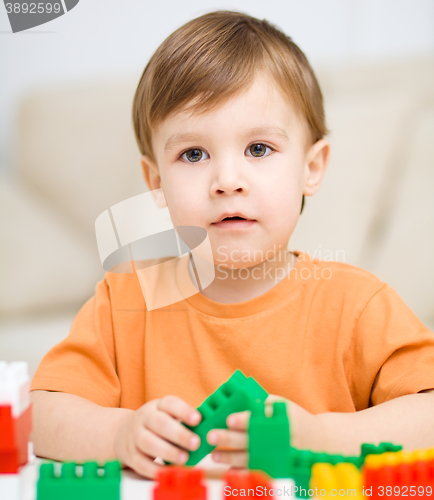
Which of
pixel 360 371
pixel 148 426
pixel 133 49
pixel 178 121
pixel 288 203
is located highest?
pixel 133 49

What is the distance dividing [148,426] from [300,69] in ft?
1.94

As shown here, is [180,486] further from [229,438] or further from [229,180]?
[229,180]

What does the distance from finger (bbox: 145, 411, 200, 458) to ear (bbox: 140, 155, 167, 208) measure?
416 mm

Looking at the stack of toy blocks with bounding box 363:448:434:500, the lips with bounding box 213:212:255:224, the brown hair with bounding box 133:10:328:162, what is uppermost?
the brown hair with bounding box 133:10:328:162

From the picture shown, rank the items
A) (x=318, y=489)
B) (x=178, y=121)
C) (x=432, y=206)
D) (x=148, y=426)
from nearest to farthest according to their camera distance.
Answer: (x=318, y=489) < (x=148, y=426) < (x=178, y=121) < (x=432, y=206)

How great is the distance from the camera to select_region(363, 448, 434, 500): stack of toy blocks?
0.36m

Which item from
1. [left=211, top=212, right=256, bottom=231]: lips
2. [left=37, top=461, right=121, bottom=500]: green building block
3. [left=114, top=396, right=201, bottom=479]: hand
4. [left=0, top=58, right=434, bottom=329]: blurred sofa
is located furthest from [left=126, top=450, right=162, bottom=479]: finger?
[left=0, top=58, right=434, bottom=329]: blurred sofa

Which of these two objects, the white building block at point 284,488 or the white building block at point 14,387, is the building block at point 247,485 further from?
the white building block at point 14,387

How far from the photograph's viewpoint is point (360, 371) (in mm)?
717

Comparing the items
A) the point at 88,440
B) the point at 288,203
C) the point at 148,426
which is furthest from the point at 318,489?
→ the point at 288,203

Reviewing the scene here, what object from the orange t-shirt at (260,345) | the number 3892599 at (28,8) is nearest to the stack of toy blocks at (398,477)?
the orange t-shirt at (260,345)

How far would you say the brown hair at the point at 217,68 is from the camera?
0.69 m

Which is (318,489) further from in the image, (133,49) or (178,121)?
(133,49)

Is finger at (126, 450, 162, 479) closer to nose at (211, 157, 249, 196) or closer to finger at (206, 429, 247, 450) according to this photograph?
finger at (206, 429, 247, 450)
